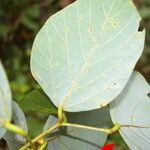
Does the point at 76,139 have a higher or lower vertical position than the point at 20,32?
higher

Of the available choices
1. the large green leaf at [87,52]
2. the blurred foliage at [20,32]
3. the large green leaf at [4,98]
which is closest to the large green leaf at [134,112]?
the large green leaf at [87,52]

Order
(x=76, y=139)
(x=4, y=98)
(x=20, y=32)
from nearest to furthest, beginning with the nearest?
1. (x=4, y=98)
2. (x=76, y=139)
3. (x=20, y=32)

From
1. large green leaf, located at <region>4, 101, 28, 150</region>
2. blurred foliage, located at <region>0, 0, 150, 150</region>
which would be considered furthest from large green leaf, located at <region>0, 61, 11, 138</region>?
blurred foliage, located at <region>0, 0, 150, 150</region>

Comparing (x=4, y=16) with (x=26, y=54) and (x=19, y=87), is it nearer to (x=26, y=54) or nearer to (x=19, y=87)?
(x=26, y=54)

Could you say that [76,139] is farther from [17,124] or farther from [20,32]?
[20,32]

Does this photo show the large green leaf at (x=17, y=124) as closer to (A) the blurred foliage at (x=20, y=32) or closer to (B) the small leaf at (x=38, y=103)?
(B) the small leaf at (x=38, y=103)

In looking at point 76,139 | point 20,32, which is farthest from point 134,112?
point 20,32
